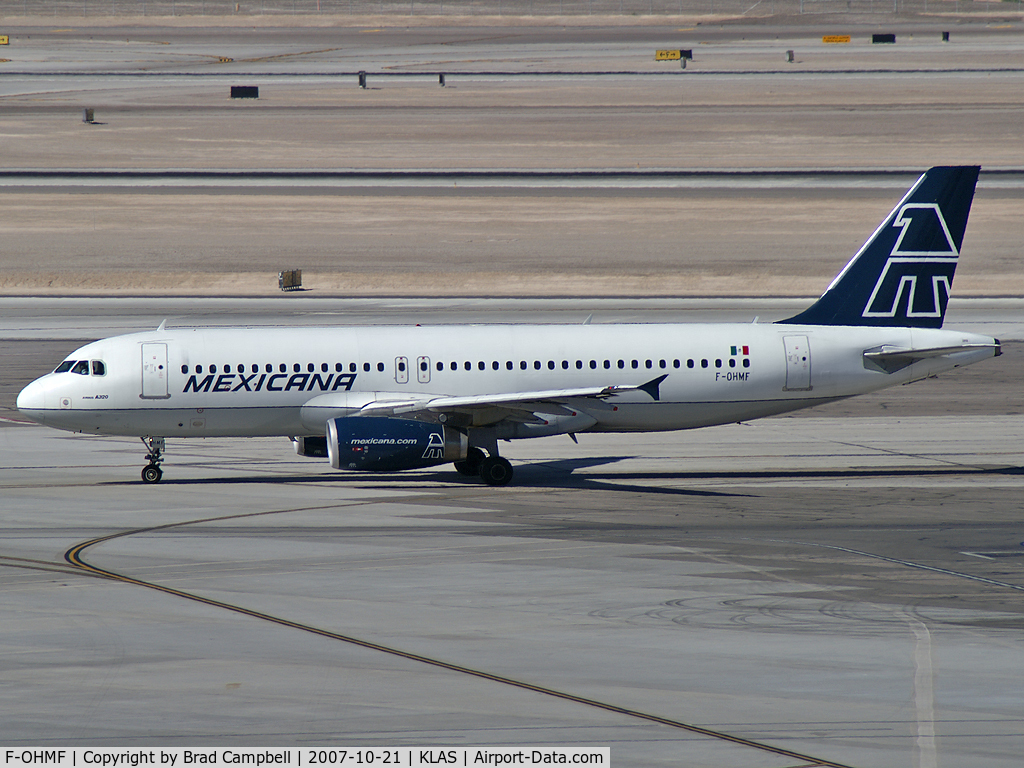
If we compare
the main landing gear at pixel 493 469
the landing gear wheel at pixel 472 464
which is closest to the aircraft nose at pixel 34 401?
the landing gear wheel at pixel 472 464

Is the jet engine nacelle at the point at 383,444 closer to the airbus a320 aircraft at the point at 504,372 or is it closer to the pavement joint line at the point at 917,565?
the airbus a320 aircraft at the point at 504,372

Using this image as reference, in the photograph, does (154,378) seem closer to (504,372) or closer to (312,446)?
(312,446)

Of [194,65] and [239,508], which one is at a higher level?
[194,65]

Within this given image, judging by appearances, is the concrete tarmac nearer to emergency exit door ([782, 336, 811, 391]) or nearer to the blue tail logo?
emergency exit door ([782, 336, 811, 391])

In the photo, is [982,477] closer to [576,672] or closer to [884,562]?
[884,562]

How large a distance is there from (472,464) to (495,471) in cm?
127

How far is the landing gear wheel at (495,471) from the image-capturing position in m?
35.7

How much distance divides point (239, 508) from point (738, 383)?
46.4 feet

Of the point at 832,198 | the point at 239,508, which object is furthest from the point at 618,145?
the point at 239,508

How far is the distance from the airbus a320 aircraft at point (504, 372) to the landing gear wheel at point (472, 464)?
43 mm

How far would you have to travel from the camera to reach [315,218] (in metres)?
81.4

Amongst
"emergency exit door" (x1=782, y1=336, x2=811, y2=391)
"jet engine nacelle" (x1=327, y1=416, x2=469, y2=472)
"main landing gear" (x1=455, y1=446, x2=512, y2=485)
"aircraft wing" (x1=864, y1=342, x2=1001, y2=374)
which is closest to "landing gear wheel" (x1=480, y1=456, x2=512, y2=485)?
"main landing gear" (x1=455, y1=446, x2=512, y2=485)

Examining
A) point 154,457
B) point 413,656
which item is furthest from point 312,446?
point 413,656

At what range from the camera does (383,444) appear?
33.9m
